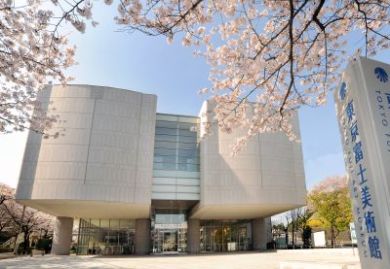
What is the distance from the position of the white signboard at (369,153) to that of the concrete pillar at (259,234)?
91.4 feet

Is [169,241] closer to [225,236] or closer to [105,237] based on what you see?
[225,236]

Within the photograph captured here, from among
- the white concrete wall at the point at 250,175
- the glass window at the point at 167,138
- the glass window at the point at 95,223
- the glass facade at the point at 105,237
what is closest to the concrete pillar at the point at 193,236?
the white concrete wall at the point at 250,175

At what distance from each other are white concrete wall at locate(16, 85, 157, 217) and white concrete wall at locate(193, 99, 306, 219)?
4.36m

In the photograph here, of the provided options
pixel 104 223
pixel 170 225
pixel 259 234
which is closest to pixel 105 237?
pixel 104 223

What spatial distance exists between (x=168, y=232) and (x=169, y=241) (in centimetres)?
82

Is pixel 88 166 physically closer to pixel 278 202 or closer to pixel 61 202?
pixel 61 202

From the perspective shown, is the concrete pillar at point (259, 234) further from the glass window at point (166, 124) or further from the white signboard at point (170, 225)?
the glass window at point (166, 124)

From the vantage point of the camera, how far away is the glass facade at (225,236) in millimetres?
30656

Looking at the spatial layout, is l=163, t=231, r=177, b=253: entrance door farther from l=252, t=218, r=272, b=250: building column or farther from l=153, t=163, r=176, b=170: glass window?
l=153, t=163, r=176, b=170: glass window

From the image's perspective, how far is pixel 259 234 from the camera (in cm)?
3000

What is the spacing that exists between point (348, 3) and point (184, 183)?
19411mm

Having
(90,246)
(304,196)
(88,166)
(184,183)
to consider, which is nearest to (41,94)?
(88,166)

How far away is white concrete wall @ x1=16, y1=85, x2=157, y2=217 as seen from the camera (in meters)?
20.4

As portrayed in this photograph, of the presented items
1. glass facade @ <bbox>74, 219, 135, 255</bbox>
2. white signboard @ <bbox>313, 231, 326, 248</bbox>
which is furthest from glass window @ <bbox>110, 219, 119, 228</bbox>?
white signboard @ <bbox>313, 231, 326, 248</bbox>
